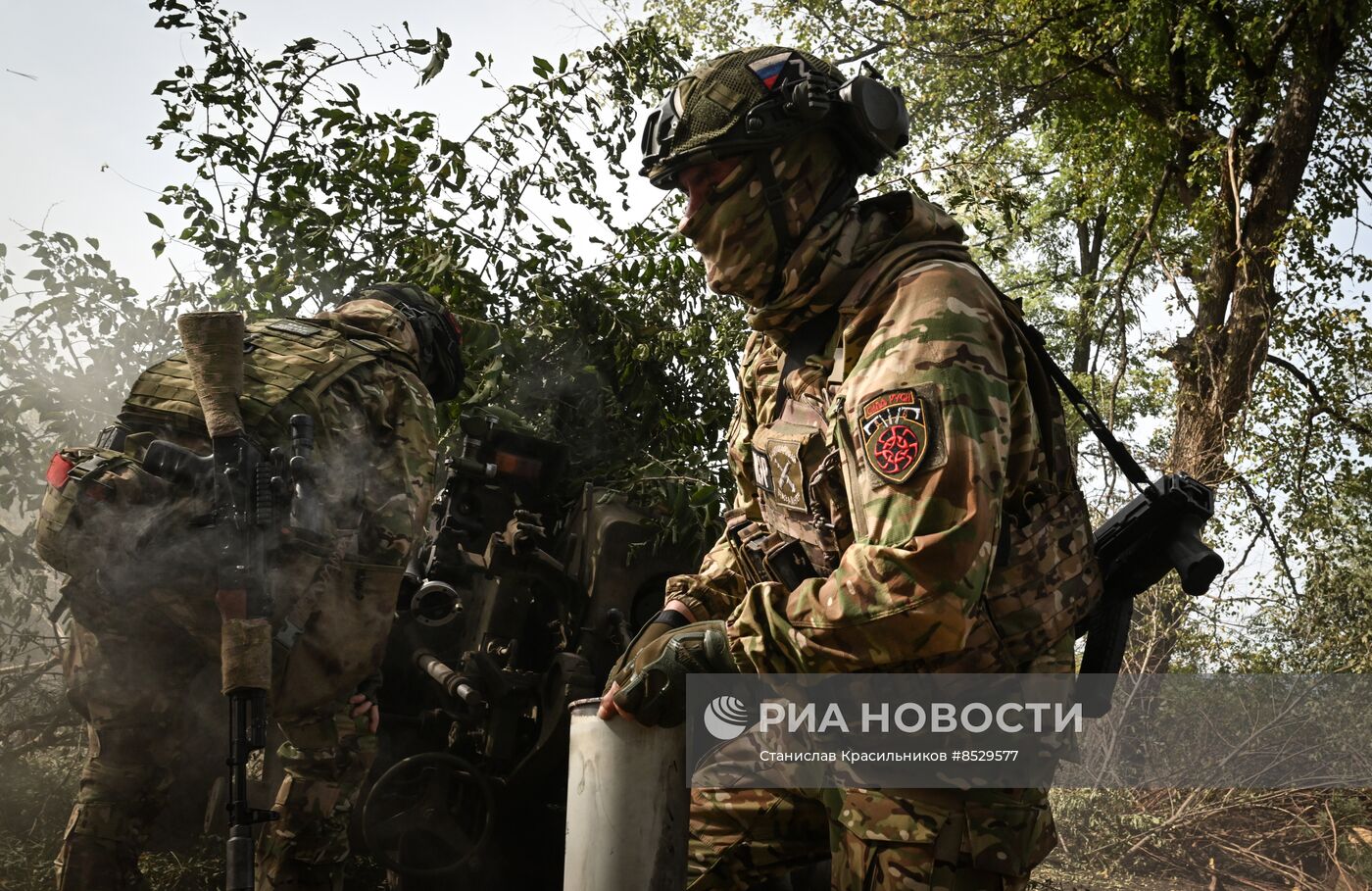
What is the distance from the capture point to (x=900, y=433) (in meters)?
2.10

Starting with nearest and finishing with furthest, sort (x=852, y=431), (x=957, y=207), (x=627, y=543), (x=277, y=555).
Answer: (x=852, y=431), (x=277, y=555), (x=627, y=543), (x=957, y=207)

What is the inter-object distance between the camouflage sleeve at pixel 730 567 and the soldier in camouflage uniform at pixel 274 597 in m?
1.81

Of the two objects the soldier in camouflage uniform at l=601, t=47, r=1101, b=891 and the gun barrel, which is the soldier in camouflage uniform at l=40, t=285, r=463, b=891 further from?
the soldier in camouflage uniform at l=601, t=47, r=1101, b=891

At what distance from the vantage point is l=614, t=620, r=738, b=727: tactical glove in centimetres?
226

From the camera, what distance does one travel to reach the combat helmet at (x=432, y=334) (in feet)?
16.8

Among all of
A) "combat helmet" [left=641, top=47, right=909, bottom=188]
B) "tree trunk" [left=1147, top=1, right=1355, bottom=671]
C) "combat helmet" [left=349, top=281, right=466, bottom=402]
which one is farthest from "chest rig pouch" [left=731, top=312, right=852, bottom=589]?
"tree trunk" [left=1147, top=1, right=1355, bottom=671]

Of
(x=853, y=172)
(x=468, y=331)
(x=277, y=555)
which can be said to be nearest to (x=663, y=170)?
(x=853, y=172)

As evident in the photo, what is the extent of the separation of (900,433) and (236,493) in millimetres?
2402

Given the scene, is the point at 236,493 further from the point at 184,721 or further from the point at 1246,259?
the point at 1246,259

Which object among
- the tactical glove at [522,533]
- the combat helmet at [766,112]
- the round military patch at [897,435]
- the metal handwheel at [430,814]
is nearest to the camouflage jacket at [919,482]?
the round military patch at [897,435]

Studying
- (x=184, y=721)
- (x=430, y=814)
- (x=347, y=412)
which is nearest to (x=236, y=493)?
(x=347, y=412)

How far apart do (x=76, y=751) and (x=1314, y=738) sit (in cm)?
714

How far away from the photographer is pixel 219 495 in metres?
3.68

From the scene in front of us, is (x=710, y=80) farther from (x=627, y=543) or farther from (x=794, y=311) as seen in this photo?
(x=627, y=543)
